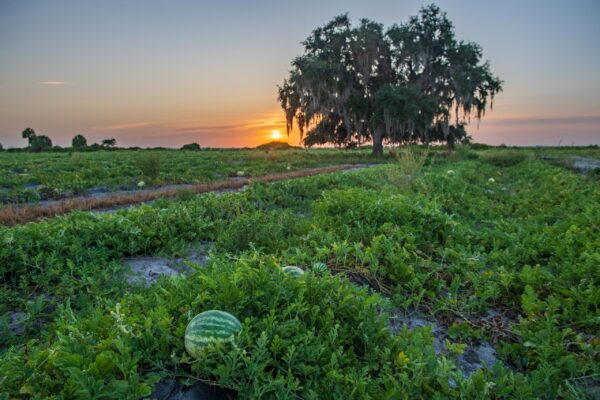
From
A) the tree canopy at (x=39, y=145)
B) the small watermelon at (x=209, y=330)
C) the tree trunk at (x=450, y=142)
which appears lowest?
the small watermelon at (x=209, y=330)

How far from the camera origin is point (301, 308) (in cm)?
248

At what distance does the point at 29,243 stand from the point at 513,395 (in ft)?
18.2

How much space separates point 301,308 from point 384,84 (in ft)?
103

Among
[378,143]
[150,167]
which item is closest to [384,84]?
[378,143]

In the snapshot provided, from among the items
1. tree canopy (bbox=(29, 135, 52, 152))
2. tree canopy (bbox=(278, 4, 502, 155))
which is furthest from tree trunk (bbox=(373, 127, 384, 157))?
tree canopy (bbox=(29, 135, 52, 152))

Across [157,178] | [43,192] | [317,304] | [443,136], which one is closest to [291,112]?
[443,136]

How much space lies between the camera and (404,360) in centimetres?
229

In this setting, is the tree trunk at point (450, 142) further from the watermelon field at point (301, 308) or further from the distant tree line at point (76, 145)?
the distant tree line at point (76, 145)

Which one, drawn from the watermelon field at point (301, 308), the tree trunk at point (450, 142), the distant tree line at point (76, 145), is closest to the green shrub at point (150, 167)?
the watermelon field at point (301, 308)

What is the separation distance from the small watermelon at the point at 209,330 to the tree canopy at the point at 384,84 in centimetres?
2751

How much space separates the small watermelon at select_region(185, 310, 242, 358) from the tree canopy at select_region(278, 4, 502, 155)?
27509 mm

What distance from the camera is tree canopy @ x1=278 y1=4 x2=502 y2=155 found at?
28.7m

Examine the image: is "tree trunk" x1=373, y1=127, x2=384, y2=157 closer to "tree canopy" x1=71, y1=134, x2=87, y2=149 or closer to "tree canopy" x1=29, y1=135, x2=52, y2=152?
"tree canopy" x1=29, y1=135, x2=52, y2=152

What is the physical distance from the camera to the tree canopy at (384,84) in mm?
28703
